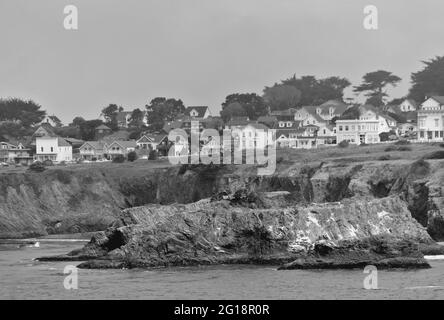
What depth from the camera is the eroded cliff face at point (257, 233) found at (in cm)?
7631

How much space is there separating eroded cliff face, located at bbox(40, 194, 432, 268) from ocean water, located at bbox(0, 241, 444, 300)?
7.45 ft

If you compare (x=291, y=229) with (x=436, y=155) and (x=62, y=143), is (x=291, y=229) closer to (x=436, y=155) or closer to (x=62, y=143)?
(x=436, y=155)

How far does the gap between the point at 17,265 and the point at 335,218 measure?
2059 centimetres

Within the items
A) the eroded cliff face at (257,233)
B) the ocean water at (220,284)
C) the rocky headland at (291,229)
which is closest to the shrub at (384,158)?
the rocky headland at (291,229)

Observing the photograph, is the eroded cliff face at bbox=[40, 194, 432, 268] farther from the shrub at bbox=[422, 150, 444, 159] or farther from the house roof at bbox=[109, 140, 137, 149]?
the house roof at bbox=[109, 140, 137, 149]

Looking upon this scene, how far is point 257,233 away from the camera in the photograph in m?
77.6

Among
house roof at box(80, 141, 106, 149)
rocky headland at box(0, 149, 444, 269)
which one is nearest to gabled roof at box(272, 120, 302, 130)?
house roof at box(80, 141, 106, 149)

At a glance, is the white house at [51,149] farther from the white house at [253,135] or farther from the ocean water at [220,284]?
the ocean water at [220,284]

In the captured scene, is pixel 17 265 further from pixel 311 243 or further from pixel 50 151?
pixel 50 151

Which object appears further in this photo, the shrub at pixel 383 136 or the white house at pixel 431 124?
the shrub at pixel 383 136

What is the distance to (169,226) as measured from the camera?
77.8 meters

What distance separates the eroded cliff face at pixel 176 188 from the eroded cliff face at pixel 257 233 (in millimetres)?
12125

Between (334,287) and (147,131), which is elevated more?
(147,131)
